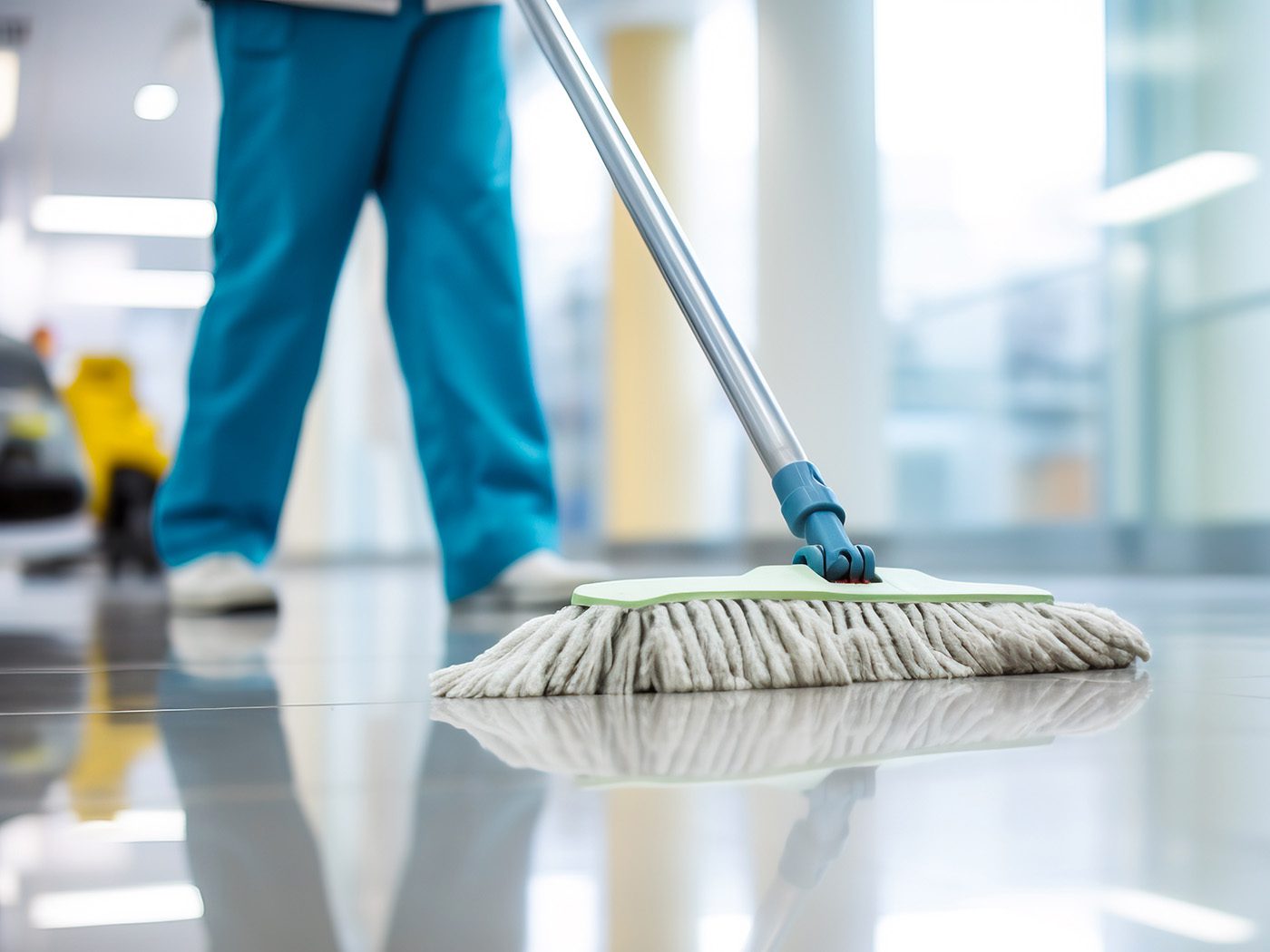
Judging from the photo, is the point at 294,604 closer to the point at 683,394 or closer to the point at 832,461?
the point at 832,461

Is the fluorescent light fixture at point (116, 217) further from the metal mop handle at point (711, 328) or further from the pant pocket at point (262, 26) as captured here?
the metal mop handle at point (711, 328)

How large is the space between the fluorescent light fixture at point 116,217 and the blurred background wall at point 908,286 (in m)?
1.08

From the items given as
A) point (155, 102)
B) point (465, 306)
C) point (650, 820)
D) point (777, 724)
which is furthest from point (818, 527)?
point (155, 102)

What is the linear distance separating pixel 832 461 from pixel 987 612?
2218 millimetres

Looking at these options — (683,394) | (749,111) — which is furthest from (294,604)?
(749,111)

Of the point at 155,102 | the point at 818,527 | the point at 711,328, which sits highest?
the point at 155,102

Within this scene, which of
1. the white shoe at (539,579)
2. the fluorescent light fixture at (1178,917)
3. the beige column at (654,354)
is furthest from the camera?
the beige column at (654,354)

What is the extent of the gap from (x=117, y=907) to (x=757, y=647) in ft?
1.25

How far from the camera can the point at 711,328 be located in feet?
2.76

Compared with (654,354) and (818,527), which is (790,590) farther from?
(654,354)

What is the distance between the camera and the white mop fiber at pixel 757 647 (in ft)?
1.94

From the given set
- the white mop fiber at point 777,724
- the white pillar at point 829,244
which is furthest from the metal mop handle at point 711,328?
the white pillar at point 829,244

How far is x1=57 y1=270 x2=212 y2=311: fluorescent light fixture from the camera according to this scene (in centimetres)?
580

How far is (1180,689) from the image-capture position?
604 millimetres
